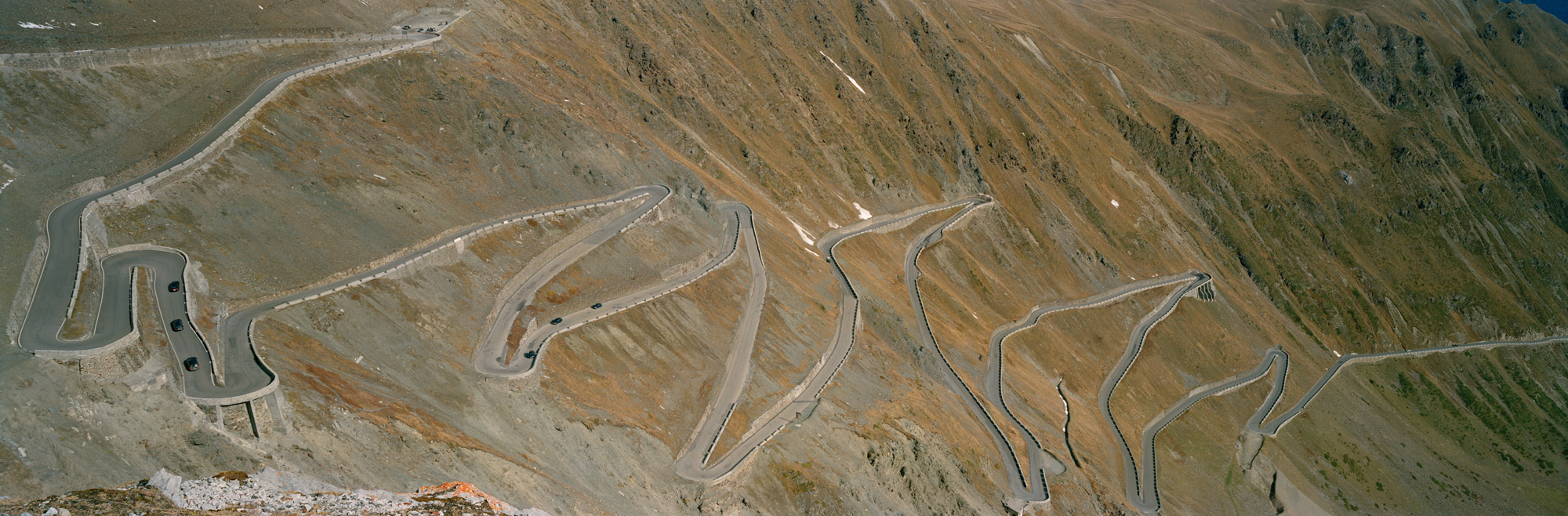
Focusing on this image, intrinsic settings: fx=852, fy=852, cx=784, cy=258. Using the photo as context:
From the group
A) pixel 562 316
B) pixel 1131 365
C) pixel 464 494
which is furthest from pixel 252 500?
pixel 1131 365

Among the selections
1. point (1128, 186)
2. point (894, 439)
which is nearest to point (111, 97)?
point (894, 439)

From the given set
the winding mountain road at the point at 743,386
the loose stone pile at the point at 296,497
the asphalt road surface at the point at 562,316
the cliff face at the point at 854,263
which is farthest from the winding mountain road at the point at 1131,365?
the loose stone pile at the point at 296,497

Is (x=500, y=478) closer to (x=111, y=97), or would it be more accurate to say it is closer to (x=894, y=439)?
(x=894, y=439)

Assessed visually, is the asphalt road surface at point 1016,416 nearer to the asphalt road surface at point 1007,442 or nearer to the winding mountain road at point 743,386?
the asphalt road surface at point 1007,442

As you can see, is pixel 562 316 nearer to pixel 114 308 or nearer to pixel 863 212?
pixel 114 308

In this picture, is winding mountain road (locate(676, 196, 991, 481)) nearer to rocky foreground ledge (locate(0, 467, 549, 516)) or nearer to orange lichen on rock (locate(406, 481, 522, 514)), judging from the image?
orange lichen on rock (locate(406, 481, 522, 514))

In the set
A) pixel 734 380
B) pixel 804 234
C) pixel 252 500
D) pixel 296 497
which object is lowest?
pixel 804 234
